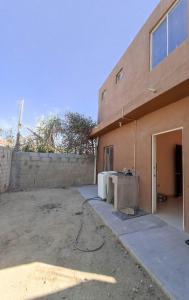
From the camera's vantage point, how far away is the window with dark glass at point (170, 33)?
166 inches

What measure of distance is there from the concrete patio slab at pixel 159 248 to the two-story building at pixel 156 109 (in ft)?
1.82

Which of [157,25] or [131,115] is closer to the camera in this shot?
[157,25]

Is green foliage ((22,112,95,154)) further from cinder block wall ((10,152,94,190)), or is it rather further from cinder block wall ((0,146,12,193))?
cinder block wall ((0,146,12,193))

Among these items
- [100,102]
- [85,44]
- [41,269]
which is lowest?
[41,269]

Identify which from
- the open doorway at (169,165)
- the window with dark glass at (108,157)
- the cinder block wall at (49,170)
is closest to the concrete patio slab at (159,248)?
the open doorway at (169,165)

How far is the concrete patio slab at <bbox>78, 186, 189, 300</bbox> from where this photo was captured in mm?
2199

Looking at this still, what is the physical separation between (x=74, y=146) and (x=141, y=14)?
295 inches

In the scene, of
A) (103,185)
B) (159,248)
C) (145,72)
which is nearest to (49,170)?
(103,185)

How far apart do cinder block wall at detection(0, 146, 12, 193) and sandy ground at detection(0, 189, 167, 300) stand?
3.46 metres

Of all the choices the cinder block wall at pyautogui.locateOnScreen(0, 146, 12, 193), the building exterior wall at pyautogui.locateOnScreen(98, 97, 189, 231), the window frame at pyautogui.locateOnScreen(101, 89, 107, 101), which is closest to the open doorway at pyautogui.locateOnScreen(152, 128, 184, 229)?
the building exterior wall at pyautogui.locateOnScreen(98, 97, 189, 231)

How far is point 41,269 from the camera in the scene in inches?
99.8

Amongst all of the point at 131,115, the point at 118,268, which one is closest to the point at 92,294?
the point at 118,268

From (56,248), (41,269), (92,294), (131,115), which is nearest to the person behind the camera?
(92,294)

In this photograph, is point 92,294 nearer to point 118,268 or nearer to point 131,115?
point 118,268
